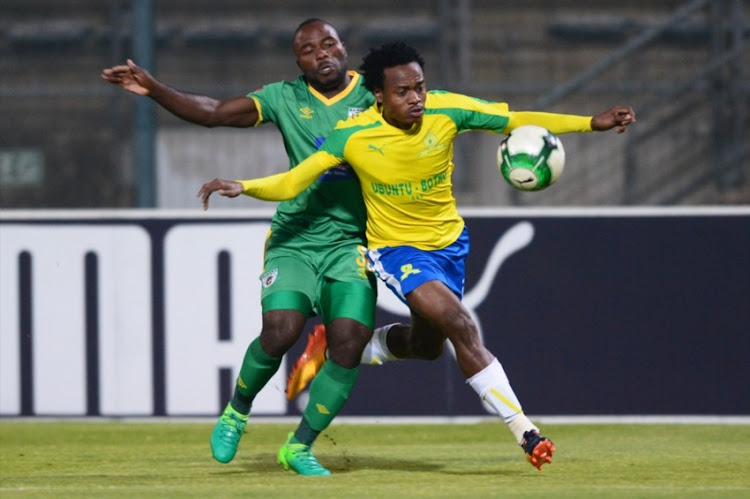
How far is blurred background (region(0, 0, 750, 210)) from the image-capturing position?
10055mm

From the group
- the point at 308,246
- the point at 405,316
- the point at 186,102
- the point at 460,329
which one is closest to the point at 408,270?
the point at 460,329

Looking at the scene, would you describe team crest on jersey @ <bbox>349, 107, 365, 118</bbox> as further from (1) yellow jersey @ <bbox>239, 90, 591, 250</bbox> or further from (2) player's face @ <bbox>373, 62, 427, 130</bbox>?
(2) player's face @ <bbox>373, 62, 427, 130</bbox>

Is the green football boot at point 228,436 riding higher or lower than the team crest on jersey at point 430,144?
lower

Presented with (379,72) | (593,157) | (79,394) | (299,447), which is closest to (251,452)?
(299,447)

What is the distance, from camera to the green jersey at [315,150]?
6781 millimetres

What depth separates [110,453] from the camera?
25.5ft

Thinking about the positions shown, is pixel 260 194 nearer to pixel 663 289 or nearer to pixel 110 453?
pixel 110 453

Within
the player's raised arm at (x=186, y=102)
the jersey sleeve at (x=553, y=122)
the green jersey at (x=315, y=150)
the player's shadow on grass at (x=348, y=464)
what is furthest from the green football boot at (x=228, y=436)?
the jersey sleeve at (x=553, y=122)

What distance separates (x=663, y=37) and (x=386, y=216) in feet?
16.1

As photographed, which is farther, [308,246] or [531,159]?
[308,246]

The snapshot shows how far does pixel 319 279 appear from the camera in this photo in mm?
6773

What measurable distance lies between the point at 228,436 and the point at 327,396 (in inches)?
21.6

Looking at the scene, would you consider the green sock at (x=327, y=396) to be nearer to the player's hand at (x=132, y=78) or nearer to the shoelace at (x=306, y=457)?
the shoelace at (x=306, y=457)

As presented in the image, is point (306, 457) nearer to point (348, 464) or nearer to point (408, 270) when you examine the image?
Answer: point (348, 464)
